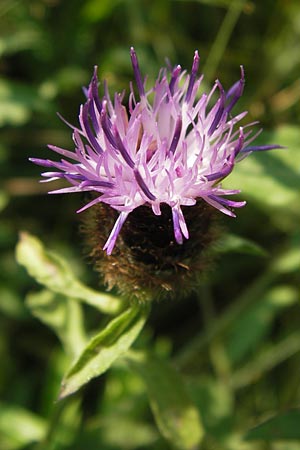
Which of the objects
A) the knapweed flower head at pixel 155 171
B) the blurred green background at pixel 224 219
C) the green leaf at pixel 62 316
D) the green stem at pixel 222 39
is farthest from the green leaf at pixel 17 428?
the green stem at pixel 222 39

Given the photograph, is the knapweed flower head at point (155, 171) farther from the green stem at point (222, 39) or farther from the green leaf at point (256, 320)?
the green stem at point (222, 39)

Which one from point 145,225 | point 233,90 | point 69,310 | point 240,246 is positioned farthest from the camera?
point 69,310

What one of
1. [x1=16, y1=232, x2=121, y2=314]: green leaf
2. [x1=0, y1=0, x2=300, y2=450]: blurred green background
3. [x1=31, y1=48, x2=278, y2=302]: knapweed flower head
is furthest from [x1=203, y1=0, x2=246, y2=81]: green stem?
[x1=16, y1=232, x2=121, y2=314]: green leaf

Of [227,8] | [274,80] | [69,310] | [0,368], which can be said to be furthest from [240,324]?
[227,8]

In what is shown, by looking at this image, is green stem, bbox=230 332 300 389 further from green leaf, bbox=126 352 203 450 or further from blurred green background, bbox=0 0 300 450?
green leaf, bbox=126 352 203 450

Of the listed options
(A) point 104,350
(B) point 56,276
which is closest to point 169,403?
(A) point 104,350

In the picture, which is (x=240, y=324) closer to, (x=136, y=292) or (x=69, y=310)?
(x=69, y=310)
